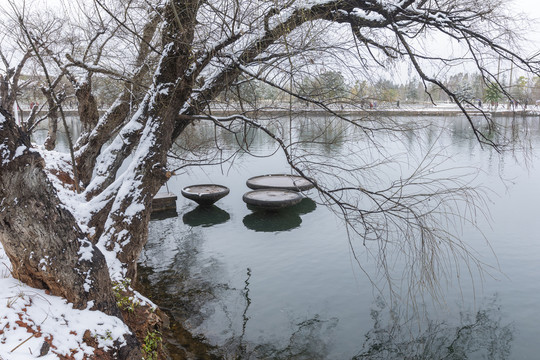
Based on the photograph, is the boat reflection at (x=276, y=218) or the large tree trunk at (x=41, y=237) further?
the boat reflection at (x=276, y=218)

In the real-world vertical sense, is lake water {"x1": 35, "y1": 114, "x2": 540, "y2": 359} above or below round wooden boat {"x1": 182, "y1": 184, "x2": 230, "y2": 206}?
below

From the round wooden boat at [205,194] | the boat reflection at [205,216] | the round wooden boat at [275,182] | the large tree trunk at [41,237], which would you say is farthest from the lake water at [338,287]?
the large tree trunk at [41,237]

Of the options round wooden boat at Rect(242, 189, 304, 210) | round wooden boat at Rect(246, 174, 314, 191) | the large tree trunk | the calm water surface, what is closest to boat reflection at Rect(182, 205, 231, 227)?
the calm water surface

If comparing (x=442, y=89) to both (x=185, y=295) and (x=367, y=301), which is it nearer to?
(x=367, y=301)

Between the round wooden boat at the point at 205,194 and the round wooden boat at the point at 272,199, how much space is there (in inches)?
31.0

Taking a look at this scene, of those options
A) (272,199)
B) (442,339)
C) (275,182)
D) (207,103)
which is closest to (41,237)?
(207,103)

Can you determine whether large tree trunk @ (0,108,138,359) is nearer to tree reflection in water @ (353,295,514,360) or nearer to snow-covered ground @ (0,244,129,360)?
snow-covered ground @ (0,244,129,360)

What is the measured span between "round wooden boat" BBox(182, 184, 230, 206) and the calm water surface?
85 centimetres

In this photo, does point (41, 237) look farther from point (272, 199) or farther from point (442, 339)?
point (272, 199)

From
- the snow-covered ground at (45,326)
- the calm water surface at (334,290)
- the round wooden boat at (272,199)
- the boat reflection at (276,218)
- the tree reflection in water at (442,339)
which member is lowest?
the tree reflection in water at (442,339)

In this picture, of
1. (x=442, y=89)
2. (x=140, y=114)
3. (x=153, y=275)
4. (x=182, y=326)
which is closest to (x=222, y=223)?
(x=153, y=275)

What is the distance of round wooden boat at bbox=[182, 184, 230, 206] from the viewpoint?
37.1 ft

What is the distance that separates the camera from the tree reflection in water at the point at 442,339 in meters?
5.22

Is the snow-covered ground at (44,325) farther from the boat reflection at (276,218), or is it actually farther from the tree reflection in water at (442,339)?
the boat reflection at (276,218)
